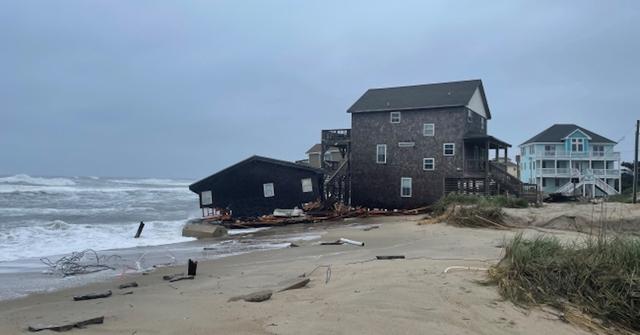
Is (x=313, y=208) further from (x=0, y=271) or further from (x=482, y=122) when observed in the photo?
(x=0, y=271)

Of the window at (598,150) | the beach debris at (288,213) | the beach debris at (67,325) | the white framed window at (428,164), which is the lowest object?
the beach debris at (288,213)

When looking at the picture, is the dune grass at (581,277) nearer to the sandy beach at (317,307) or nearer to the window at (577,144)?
the sandy beach at (317,307)

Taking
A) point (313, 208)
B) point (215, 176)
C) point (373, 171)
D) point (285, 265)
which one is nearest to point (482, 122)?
point (373, 171)

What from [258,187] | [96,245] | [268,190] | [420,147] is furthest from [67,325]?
[420,147]

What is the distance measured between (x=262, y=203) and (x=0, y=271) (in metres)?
20.2

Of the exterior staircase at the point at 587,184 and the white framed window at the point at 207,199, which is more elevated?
the exterior staircase at the point at 587,184

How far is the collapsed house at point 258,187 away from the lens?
1276 inches

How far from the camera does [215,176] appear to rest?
32.9 metres

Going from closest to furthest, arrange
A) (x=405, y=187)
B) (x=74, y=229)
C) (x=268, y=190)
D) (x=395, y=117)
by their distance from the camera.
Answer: (x=74, y=229), (x=268, y=190), (x=405, y=187), (x=395, y=117)

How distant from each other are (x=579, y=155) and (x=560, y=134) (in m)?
3.47

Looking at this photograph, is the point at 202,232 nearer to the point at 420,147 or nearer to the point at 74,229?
the point at 74,229

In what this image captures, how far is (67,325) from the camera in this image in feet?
→ 18.0

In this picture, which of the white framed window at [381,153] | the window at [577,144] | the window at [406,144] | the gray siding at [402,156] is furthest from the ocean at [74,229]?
the window at [577,144]

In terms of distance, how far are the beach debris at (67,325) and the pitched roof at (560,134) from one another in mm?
65343
